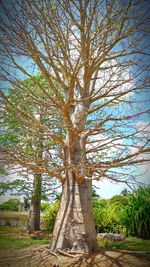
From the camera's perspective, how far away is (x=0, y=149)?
9.38 ft

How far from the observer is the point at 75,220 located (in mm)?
3051

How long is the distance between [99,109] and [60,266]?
2376 mm

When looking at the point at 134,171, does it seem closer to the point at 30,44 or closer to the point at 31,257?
the point at 31,257

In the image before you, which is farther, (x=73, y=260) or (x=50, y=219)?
(x=50, y=219)

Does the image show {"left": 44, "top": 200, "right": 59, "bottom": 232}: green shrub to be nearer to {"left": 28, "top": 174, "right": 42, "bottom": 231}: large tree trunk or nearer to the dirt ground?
{"left": 28, "top": 174, "right": 42, "bottom": 231}: large tree trunk

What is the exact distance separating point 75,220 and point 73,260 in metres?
0.54

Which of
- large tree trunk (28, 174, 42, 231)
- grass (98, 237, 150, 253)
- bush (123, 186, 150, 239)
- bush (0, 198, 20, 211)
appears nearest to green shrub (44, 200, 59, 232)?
large tree trunk (28, 174, 42, 231)

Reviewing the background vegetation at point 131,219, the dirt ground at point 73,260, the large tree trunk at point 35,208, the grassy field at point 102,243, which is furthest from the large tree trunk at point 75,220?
the large tree trunk at point 35,208

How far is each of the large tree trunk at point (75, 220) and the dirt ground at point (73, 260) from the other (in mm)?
188

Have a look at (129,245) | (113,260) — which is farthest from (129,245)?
(113,260)

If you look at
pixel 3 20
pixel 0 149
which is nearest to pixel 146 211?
pixel 0 149

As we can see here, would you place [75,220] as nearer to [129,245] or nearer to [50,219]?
[129,245]

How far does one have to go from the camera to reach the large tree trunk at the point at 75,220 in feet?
9.70

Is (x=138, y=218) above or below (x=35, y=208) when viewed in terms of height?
below
